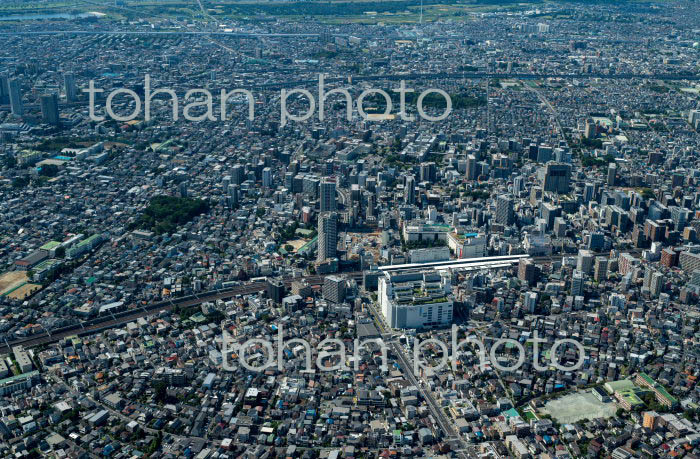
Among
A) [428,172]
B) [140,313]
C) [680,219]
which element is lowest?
[140,313]

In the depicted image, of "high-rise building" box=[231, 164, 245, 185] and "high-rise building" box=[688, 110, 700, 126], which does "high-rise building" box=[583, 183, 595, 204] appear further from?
"high-rise building" box=[688, 110, 700, 126]

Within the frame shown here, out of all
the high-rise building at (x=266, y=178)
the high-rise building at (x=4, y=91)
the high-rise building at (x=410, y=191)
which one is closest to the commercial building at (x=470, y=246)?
the high-rise building at (x=410, y=191)

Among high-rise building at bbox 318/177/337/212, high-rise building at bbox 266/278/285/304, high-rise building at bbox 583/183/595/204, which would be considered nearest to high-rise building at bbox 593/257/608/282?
high-rise building at bbox 583/183/595/204

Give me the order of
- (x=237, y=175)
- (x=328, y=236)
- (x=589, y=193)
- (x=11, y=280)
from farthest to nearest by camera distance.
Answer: (x=237, y=175) → (x=589, y=193) → (x=328, y=236) → (x=11, y=280)

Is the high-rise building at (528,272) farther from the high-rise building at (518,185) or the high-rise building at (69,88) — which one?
the high-rise building at (69,88)

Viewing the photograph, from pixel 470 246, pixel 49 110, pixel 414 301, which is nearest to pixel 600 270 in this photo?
pixel 470 246

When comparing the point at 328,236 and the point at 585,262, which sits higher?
the point at 328,236

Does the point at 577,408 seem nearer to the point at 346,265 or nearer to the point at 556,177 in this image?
the point at 346,265
